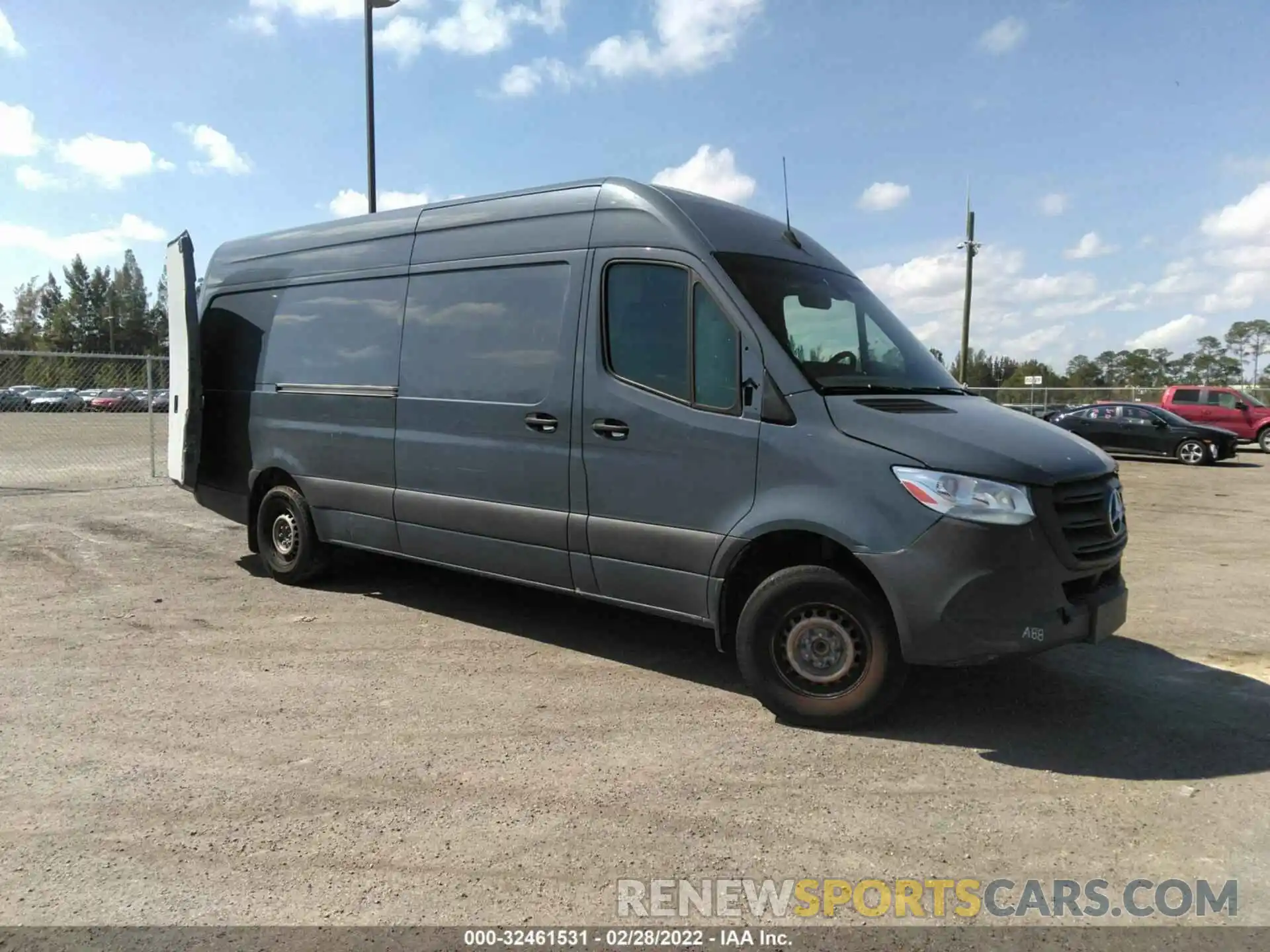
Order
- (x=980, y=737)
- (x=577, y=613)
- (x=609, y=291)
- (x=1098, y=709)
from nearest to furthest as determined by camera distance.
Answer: (x=980, y=737) < (x=1098, y=709) < (x=609, y=291) < (x=577, y=613)

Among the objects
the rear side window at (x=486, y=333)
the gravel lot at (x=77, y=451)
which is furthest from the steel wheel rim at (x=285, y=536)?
the gravel lot at (x=77, y=451)

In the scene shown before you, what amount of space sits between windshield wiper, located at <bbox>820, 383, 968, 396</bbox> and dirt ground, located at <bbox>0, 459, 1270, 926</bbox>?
1.60 m

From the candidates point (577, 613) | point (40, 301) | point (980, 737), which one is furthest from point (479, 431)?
point (40, 301)

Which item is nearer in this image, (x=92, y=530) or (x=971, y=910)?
(x=971, y=910)

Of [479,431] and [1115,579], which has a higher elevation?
[479,431]

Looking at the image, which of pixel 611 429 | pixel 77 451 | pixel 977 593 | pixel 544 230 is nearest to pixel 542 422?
pixel 611 429

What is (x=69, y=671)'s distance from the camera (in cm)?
485

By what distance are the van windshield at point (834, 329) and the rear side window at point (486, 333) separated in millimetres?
1137

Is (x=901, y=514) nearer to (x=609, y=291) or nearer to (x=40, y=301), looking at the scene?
(x=609, y=291)

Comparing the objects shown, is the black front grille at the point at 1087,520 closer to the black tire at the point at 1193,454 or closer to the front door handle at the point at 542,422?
the front door handle at the point at 542,422

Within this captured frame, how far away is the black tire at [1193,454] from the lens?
67.0ft

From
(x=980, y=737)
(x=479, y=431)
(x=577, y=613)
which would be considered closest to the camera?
(x=980, y=737)

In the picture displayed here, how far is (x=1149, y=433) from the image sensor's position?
21.3 metres

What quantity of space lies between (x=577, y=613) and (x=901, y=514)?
297cm
